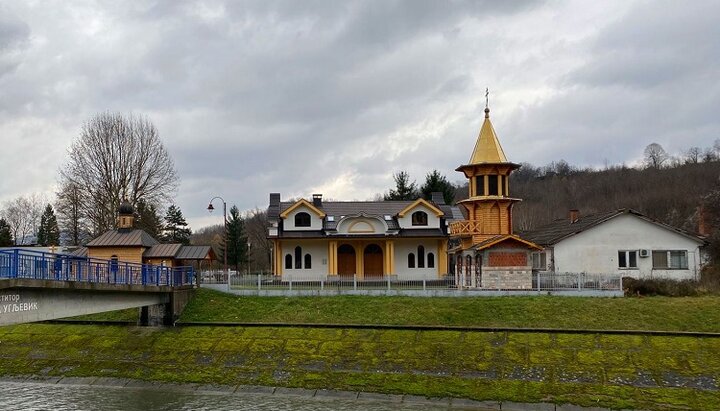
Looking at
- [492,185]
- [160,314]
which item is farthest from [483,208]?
[160,314]

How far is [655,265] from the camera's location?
1404 inches

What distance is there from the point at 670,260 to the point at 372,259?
58.1ft

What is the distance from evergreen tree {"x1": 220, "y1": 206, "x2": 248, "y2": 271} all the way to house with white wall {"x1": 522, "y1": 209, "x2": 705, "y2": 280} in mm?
39324

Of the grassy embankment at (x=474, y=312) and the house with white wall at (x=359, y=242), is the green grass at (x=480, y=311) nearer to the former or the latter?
the grassy embankment at (x=474, y=312)

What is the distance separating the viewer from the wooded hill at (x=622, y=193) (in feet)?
249

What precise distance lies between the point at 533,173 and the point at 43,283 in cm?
12235

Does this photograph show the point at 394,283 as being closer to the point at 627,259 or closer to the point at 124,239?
the point at 627,259

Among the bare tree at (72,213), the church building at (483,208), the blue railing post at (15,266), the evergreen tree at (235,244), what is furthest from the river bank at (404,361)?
the evergreen tree at (235,244)

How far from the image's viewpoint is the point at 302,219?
41125 millimetres

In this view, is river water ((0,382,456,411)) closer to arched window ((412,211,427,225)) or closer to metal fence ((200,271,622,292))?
metal fence ((200,271,622,292))

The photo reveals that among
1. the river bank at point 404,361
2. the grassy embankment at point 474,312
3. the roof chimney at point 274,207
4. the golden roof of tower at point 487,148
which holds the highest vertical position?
the golden roof of tower at point 487,148

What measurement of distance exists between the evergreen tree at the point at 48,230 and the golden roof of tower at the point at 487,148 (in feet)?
180

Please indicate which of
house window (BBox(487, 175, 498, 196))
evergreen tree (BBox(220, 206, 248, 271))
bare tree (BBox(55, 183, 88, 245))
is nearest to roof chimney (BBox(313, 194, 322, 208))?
house window (BBox(487, 175, 498, 196))

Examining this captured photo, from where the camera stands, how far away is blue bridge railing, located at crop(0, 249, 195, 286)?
17778 mm
